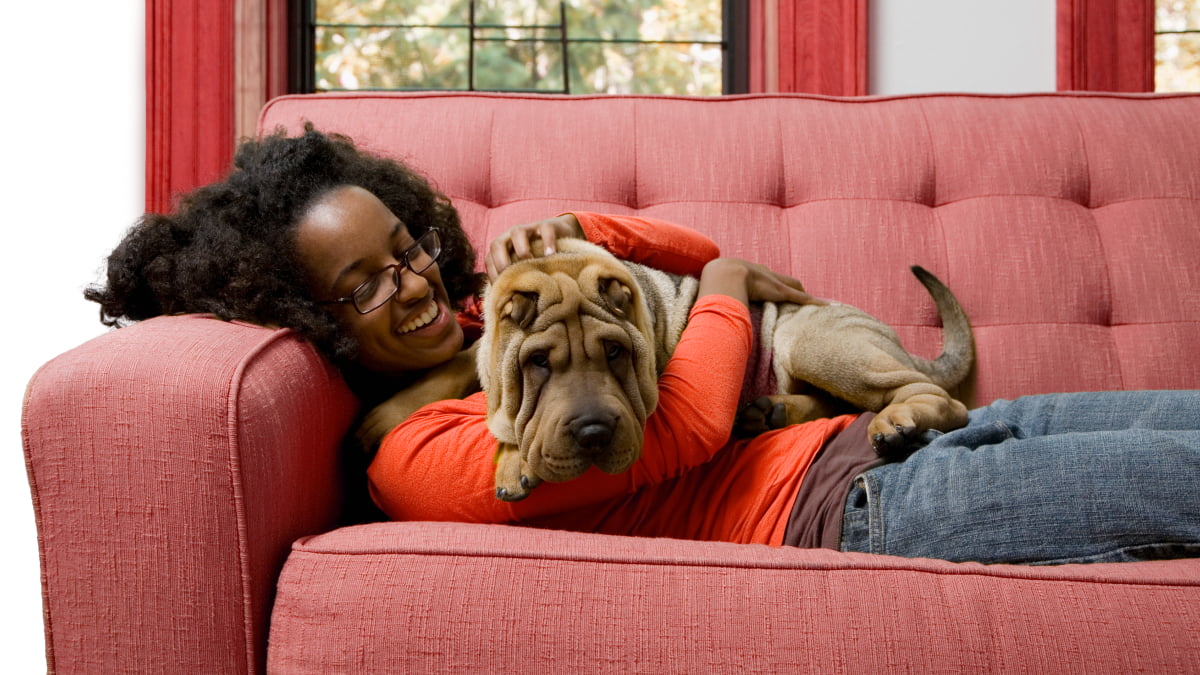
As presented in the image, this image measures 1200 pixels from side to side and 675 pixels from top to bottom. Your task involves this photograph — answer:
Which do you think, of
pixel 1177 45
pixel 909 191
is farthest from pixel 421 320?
pixel 1177 45

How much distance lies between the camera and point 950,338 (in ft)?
7.42

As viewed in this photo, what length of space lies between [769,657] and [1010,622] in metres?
0.34

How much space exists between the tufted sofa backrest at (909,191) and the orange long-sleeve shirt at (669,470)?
730mm

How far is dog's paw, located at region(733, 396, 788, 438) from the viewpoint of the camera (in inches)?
73.5

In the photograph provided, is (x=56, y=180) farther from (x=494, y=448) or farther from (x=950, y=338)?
(x=950, y=338)

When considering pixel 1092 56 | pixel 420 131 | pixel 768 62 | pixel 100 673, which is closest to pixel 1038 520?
pixel 100 673

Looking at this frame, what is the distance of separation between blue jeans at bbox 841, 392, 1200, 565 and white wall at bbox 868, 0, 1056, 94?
219 centimetres

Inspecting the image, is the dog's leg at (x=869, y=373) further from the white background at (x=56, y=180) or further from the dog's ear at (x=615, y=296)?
the white background at (x=56, y=180)

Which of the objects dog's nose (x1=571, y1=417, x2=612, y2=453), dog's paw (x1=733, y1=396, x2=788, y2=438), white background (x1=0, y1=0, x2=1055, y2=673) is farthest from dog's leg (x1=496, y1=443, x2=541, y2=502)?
white background (x1=0, y1=0, x2=1055, y2=673)

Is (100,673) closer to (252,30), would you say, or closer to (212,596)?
(212,596)

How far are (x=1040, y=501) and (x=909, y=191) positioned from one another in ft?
4.26

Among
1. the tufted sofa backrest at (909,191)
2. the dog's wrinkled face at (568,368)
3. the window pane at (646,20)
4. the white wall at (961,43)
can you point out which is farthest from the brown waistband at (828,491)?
the window pane at (646,20)

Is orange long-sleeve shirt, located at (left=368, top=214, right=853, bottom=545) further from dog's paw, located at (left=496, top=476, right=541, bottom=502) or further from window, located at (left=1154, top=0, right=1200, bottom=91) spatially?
window, located at (left=1154, top=0, right=1200, bottom=91)

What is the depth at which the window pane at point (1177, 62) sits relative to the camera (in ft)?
11.5
